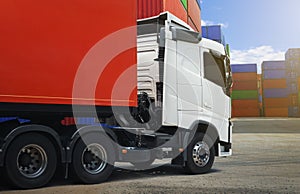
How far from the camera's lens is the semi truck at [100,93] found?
197 inches

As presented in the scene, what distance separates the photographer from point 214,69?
25.7ft

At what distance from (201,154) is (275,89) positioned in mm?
53455

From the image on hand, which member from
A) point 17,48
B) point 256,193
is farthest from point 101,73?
point 256,193

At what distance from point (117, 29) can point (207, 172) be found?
11.2 ft

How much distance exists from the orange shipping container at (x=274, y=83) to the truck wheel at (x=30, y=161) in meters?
55.6

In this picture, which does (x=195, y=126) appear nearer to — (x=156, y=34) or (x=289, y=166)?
(x=156, y=34)

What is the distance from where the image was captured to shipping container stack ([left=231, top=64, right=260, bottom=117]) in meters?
56.9

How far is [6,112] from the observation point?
4.96 metres

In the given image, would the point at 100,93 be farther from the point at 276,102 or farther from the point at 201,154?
the point at 276,102

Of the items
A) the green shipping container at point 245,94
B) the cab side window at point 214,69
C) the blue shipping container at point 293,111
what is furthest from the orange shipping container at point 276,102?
the cab side window at point 214,69

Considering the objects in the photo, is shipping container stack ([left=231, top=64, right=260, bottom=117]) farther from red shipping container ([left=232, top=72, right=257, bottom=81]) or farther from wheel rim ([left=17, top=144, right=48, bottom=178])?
wheel rim ([left=17, top=144, right=48, bottom=178])

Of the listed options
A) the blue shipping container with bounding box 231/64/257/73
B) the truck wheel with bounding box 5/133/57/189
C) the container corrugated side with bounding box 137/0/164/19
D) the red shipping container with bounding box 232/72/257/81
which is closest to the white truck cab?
the container corrugated side with bounding box 137/0/164/19

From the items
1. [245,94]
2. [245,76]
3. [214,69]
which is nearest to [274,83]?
[245,76]

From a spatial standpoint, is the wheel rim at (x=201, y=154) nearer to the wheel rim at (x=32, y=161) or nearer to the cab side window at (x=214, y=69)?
the cab side window at (x=214, y=69)
